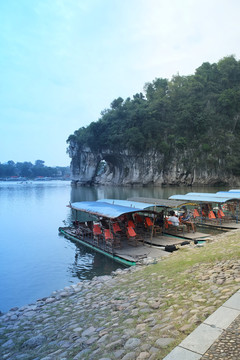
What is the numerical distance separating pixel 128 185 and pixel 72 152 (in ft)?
78.9

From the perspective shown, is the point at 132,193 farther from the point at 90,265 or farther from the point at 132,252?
the point at 132,252

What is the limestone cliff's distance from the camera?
5978 cm

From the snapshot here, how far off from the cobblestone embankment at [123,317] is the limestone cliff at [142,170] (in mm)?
55403

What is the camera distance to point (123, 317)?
16.9 feet

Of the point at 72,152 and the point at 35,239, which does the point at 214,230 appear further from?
the point at 72,152

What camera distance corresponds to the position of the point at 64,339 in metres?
5.07

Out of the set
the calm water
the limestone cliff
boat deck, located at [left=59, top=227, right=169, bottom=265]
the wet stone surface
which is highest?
the limestone cliff

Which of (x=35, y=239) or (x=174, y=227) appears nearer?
(x=174, y=227)

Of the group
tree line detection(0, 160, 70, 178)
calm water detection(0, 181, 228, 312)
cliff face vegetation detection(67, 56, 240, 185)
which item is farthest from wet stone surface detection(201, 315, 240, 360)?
tree line detection(0, 160, 70, 178)

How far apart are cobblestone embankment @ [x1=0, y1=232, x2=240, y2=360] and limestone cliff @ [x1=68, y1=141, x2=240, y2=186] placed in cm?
5540

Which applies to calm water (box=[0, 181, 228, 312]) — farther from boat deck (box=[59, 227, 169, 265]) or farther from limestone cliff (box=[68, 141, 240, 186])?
limestone cliff (box=[68, 141, 240, 186])

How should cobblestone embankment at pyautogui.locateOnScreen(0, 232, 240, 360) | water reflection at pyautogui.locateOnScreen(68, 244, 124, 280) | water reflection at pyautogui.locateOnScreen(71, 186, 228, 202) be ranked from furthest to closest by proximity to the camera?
water reflection at pyautogui.locateOnScreen(71, 186, 228, 202)
water reflection at pyautogui.locateOnScreen(68, 244, 124, 280)
cobblestone embankment at pyautogui.locateOnScreen(0, 232, 240, 360)

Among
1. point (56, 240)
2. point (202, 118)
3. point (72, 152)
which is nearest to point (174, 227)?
point (56, 240)

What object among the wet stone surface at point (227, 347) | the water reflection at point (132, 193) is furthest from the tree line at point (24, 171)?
the wet stone surface at point (227, 347)
